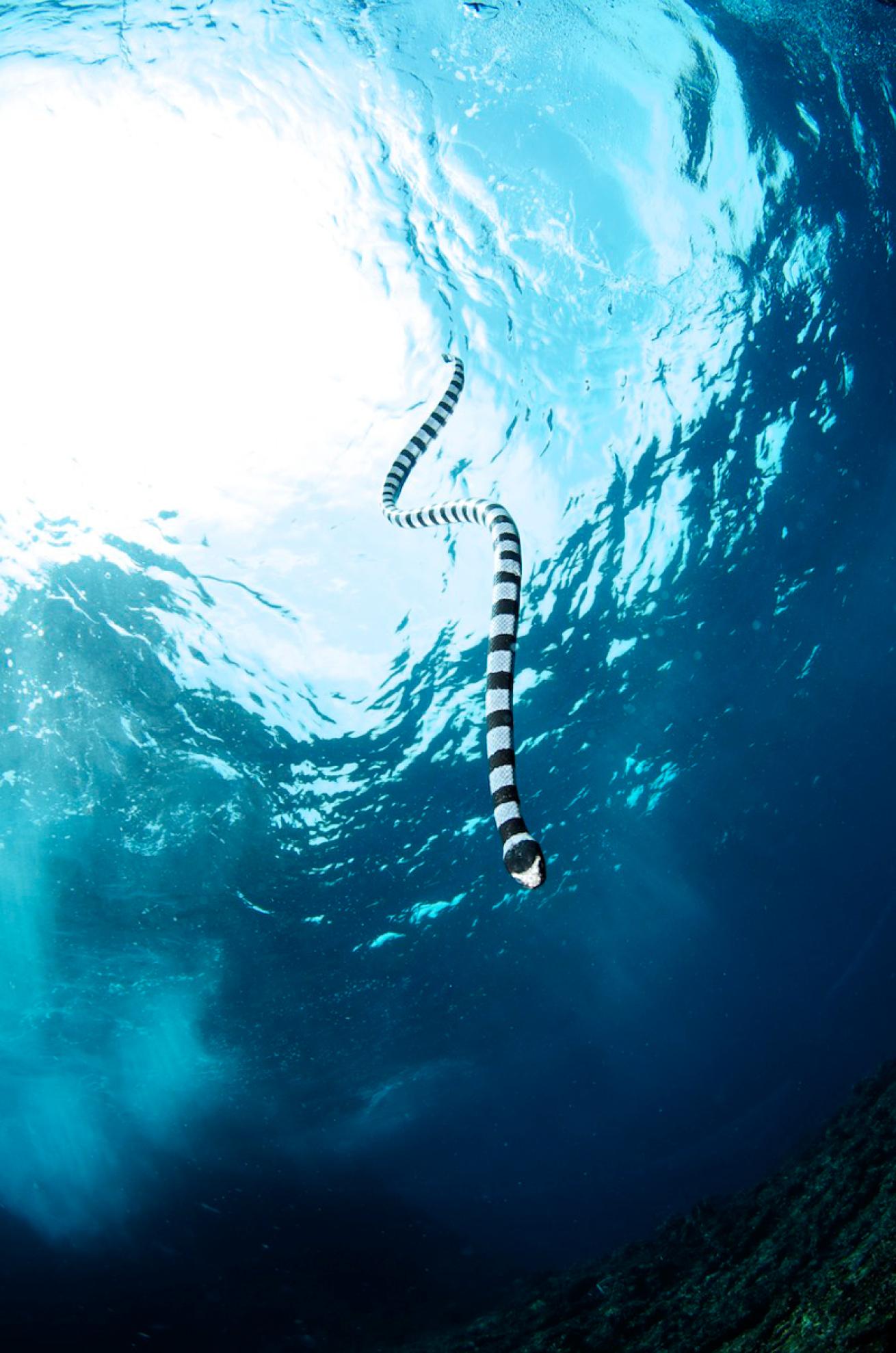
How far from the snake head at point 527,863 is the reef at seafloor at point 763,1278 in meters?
3.04

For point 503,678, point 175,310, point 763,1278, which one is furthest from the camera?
point 175,310

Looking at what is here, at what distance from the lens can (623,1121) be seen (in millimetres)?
57438

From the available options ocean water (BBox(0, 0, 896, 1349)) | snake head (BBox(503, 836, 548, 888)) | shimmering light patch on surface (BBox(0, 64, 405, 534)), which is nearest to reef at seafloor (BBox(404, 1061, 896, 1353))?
snake head (BBox(503, 836, 548, 888))

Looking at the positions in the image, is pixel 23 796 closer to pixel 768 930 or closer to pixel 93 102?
pixel 93 102

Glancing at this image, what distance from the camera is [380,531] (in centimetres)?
959

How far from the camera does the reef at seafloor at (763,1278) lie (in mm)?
4715

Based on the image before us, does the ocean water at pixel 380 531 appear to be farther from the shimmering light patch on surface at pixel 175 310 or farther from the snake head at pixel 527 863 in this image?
the snake head at pixel 527 863

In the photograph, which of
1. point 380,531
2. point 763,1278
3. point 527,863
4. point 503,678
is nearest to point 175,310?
point 380,531

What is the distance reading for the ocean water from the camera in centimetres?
688

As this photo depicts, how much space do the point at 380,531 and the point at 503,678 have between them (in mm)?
5795

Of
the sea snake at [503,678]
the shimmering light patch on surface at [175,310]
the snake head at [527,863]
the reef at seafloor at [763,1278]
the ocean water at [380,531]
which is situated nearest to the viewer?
the snake head at [527,863]

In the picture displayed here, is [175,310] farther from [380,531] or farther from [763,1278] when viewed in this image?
[763,1278]

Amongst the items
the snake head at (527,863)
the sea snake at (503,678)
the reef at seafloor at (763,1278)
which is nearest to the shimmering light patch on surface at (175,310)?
the sea snake at (503,678)

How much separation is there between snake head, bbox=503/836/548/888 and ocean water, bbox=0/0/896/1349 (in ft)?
20.8
